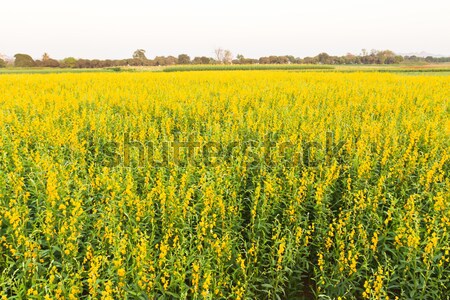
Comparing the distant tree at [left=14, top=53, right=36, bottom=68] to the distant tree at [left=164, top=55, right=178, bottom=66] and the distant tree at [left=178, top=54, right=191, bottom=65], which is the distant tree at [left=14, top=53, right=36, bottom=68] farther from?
the distant tree at [left=178, top=54, right=191, bottom=65]

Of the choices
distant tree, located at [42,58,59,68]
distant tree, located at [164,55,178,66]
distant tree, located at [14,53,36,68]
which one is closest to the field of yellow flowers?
distant tree, located at [42,58,59,68]

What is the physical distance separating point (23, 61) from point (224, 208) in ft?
311

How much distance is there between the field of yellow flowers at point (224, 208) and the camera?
3.33 metres

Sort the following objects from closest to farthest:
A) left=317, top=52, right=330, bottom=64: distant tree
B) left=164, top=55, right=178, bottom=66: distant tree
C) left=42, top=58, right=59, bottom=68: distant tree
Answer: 1. left=42, top=58, right=59, bottom=68: distant tree
2. left=164, top=55, right=178, bottom=66: distant tree
3. left=317, top=52, right=330, bottom=64: distant tree

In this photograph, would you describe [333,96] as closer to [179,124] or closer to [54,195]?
[179,124]

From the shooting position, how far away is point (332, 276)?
147 inches

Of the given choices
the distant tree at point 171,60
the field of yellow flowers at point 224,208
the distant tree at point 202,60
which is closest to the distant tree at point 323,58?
the distant tree at point 202,60

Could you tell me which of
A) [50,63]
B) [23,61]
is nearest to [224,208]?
[50,63]

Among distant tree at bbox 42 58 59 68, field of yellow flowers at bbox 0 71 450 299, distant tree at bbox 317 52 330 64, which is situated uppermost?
distant tree at bbox 317 52 330 64

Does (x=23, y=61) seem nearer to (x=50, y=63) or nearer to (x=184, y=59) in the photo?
(x=50, y=63)

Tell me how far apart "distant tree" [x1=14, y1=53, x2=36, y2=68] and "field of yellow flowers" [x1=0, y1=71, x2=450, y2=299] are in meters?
80.7

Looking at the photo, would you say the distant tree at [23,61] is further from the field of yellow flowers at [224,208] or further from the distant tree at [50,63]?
the field of yellow flowers at [224,208]

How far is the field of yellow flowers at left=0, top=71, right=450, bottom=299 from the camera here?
333 centimetres

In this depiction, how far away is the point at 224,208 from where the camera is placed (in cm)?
420
